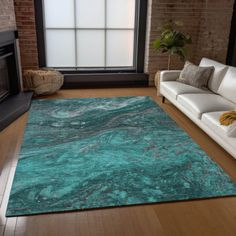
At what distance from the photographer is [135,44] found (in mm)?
5395

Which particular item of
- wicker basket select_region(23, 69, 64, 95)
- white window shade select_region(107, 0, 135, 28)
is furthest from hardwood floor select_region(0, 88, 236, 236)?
white window shade select_region(107, 0, 135, 28)

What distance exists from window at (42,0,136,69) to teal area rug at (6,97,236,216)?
1703mm

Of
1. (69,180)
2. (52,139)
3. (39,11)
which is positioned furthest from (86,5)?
(69,180)

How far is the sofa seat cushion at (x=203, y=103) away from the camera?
3.19 m

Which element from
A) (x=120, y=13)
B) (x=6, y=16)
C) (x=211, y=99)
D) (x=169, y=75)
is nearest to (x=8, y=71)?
(x=6, y=16)

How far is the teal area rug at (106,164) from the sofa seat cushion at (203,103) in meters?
0.31

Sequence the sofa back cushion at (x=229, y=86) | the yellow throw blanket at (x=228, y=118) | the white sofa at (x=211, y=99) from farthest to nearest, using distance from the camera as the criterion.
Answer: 1. the sofa back cushion at (x=229, y=86)
2. the white sofa at (x=211, y=99)
3. the yellow throw blanket at (x=228, y=118)

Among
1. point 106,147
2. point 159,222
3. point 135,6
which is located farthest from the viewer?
point 135,6

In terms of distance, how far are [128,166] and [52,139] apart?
1007mm

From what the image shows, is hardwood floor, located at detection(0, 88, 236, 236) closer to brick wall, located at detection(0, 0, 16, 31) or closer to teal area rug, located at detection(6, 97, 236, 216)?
teal area rug, located at detection(6, 97, 236, 216)

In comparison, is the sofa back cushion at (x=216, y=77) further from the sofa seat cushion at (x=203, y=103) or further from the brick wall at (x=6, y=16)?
the brick wall at (x=6, y=16)

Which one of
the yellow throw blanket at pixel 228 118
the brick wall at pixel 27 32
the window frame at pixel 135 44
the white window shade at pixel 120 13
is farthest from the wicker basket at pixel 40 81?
the yellow throw blanket at pixel 228 118

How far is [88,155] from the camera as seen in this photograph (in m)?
2.81

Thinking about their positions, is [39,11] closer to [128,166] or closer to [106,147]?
[106,147]
